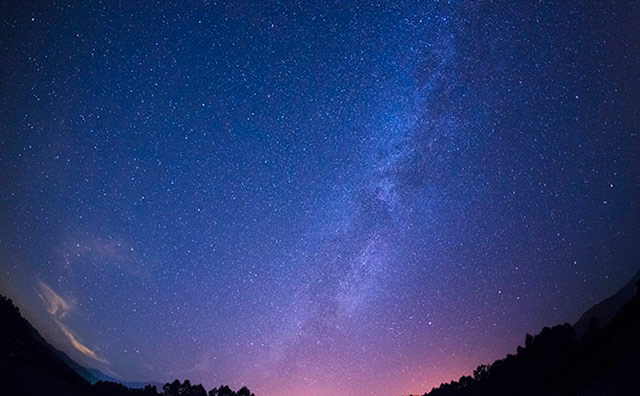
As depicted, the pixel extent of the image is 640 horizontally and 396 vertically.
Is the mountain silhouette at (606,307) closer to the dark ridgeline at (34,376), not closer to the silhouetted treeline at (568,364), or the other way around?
the silhouetted treeline at (568,364)

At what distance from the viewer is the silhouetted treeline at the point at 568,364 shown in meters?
12.0

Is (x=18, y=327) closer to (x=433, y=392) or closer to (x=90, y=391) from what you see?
(x=90, y=391)

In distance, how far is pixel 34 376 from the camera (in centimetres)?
3016

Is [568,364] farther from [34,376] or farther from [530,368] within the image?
[34,376]

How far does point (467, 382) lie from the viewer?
42.8 m

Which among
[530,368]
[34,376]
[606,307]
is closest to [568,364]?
[530,368]

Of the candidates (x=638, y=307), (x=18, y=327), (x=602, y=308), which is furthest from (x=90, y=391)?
(x=602, y=308)

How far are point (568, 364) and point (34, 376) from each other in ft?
142

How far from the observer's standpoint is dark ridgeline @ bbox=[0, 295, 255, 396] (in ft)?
90.6

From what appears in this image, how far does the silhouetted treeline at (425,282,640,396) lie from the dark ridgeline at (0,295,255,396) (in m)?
37.0

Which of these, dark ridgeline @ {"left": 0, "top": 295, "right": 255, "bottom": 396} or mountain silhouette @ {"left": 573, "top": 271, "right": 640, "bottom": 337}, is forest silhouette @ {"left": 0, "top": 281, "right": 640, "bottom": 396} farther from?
mountain silhouette @ {"left": 573, "top": 271, "right": 640, "bottom": 337}

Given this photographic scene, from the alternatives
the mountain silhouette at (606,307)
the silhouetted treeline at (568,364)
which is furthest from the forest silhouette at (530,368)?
the mountain silhouette at (606,307)

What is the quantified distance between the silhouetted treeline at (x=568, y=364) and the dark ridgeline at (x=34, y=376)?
37.0 m

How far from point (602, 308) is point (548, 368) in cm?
12899
